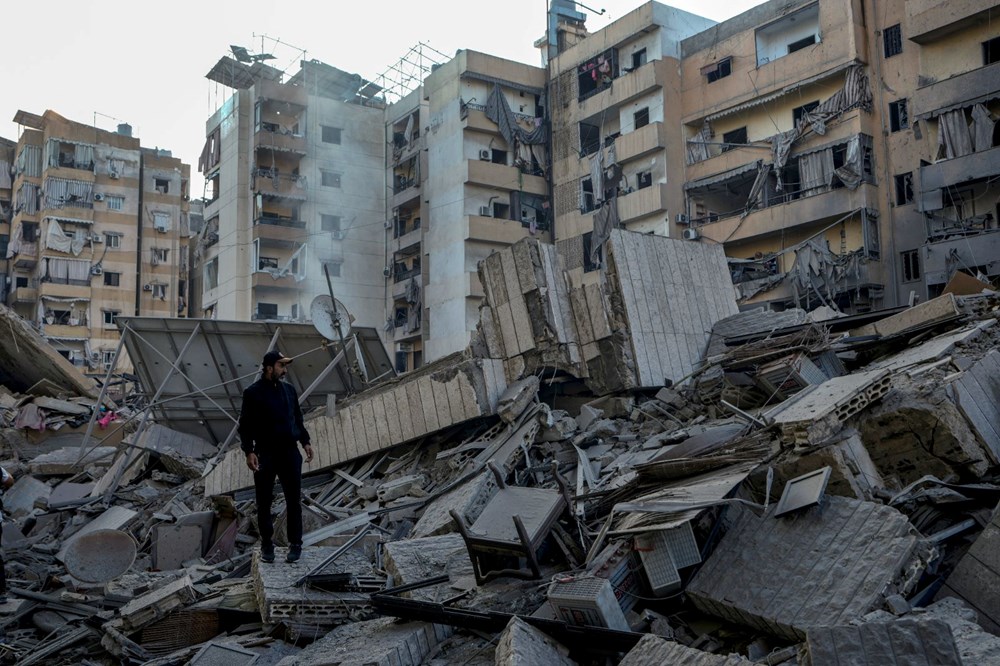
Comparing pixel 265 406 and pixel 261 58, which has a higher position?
pixel 261 58

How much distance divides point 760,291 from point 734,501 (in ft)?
85.3

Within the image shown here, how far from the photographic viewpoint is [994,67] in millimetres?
24797

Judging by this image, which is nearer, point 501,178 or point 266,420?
point 266,420

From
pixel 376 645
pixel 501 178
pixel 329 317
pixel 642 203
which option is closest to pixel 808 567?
pixel 376 645

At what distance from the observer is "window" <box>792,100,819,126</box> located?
29.8m

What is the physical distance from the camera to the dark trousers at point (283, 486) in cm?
660

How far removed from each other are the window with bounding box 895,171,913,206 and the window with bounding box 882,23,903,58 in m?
3.90

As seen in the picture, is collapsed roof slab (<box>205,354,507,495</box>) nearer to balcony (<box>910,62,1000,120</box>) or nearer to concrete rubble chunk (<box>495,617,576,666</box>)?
concrete rubble chunk (<box>495,617,576,666</box>)

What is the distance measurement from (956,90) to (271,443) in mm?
25351

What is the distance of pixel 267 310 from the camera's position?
4366 cm

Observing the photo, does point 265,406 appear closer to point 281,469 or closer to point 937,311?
point 281,469

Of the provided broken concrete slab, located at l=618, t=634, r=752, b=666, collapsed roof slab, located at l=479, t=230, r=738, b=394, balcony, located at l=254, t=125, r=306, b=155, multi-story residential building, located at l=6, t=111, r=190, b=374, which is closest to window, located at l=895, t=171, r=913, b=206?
collapsed roof slab, located at l=479, t=230, r=738, b=394

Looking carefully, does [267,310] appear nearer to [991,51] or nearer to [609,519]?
[991,51]

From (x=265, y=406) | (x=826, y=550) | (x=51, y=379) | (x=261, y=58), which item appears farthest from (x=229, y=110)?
(x=826, y=550)
